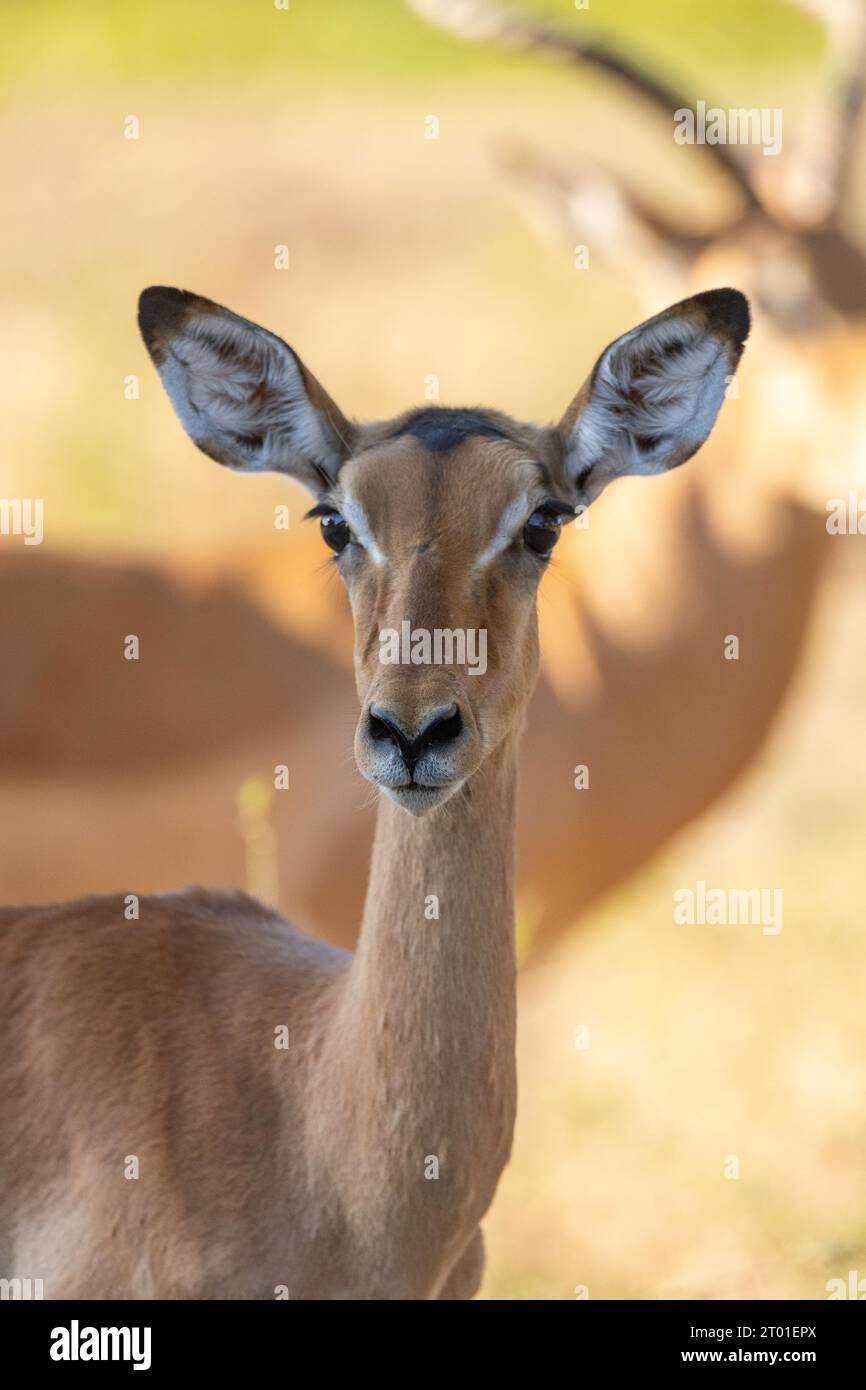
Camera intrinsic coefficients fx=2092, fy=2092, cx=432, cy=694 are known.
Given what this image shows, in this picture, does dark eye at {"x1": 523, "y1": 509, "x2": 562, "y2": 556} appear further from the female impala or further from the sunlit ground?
the sunlit ground

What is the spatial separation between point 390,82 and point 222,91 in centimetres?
223

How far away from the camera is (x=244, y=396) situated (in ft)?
12.9

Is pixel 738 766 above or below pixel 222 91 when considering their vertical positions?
below

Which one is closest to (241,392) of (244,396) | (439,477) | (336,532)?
(244,396)

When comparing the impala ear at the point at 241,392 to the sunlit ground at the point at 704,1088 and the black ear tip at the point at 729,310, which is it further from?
the sunlit ground at the point at 704,1088

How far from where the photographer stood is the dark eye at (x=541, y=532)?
3562 mm

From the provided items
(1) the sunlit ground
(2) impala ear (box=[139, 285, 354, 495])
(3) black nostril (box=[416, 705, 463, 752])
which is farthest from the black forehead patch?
(1) the sunlit ground

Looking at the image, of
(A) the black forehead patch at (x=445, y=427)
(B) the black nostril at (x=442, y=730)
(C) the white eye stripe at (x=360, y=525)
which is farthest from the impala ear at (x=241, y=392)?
(B) the black nostril at (x=442, y=730)

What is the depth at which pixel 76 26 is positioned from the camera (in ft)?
84.5

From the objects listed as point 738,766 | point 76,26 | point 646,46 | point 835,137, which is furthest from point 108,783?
point 76,26

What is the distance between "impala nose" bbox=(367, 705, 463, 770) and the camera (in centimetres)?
312

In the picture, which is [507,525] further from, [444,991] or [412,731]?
[444,991]
